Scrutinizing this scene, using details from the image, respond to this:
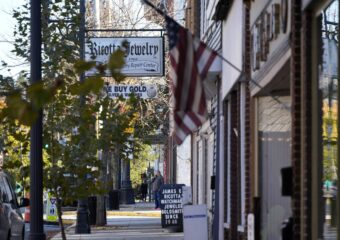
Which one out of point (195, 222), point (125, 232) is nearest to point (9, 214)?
point (195, 222)

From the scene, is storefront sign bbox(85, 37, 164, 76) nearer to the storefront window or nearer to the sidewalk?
the sidewalk

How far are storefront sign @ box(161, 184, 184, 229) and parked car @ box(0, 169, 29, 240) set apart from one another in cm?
653

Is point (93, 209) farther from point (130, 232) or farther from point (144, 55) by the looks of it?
point (144, 55)

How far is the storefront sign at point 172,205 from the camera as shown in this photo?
76.3 ft

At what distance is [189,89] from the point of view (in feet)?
19.2

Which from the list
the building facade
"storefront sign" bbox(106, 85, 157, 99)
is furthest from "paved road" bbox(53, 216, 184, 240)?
the building facade

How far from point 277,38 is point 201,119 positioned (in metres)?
2.86

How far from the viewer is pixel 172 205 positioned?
2336 cm

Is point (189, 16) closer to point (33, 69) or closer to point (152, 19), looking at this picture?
point (152, 19)

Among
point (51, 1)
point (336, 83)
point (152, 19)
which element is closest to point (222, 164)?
point (51, 1)

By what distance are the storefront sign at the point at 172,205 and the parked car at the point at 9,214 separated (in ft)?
21.4

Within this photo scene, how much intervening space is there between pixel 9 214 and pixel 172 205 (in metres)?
8.06

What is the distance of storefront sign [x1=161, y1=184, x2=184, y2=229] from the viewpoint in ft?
76.3

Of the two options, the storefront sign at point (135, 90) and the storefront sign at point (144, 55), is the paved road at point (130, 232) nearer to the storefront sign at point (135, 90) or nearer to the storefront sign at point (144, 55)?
the storefront sign at point (135, 90)
